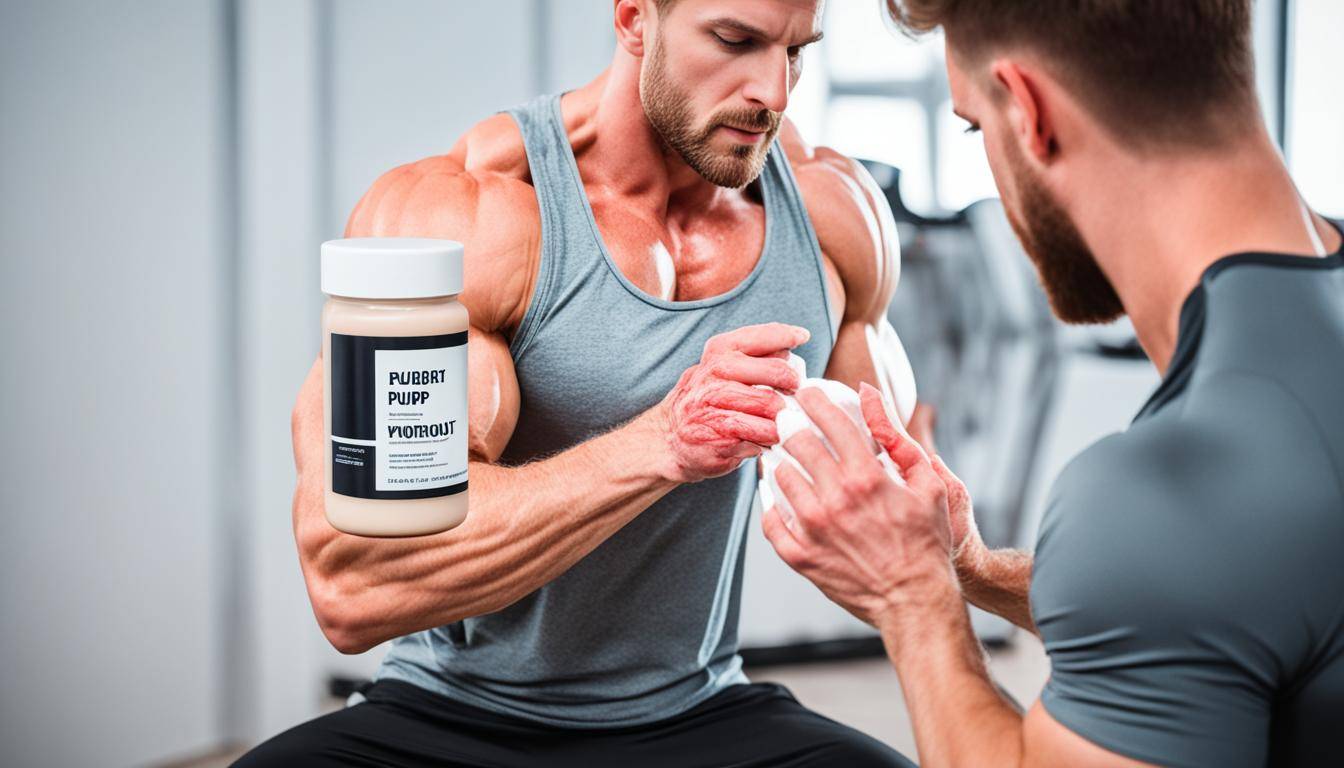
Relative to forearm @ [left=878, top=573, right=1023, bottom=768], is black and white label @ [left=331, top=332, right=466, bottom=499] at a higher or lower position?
higher

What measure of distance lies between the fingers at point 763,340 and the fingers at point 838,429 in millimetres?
114

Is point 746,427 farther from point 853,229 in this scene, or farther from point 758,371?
point 853,229

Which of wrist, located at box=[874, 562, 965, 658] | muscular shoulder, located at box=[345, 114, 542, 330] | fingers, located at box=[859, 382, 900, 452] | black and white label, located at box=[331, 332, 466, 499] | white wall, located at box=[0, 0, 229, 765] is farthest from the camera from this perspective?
white wall, located at box=[0, 0, 229, 765]

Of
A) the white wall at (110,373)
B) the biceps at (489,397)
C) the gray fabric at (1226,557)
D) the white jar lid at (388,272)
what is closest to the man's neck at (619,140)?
the biceps at (489,397)

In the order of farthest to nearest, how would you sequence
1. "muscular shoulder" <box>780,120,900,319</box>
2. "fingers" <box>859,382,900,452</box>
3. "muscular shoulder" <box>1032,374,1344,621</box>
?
"muscular shoulder" <box>780,120,900,319</box> → "fingers" <box>859,382,900,452</box> → "muscular shoulder" <box>1032,374,1344,621</box>

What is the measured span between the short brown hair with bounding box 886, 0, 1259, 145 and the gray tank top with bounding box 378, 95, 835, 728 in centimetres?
61

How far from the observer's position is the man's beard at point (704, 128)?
1.44 m

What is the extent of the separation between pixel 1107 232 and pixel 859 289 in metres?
0.65

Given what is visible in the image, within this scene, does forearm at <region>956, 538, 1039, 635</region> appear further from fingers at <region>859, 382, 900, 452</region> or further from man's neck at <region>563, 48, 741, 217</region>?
man's neck at <region>563, 48, 741, 217</region>

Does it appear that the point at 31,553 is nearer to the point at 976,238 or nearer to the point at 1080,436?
the point at 976,238

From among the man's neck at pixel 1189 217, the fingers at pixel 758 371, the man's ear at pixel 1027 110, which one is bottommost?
the fingers at pixel 758 371

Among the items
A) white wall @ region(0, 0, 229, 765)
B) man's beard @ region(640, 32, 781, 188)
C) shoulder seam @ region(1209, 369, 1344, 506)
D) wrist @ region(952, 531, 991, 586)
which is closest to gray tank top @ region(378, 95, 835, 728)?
man's beard @ region(640, 32, 781, 188)

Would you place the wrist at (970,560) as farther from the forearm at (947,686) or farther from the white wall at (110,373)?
the white wall at (110,373)

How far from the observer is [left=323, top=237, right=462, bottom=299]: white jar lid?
0.92m
